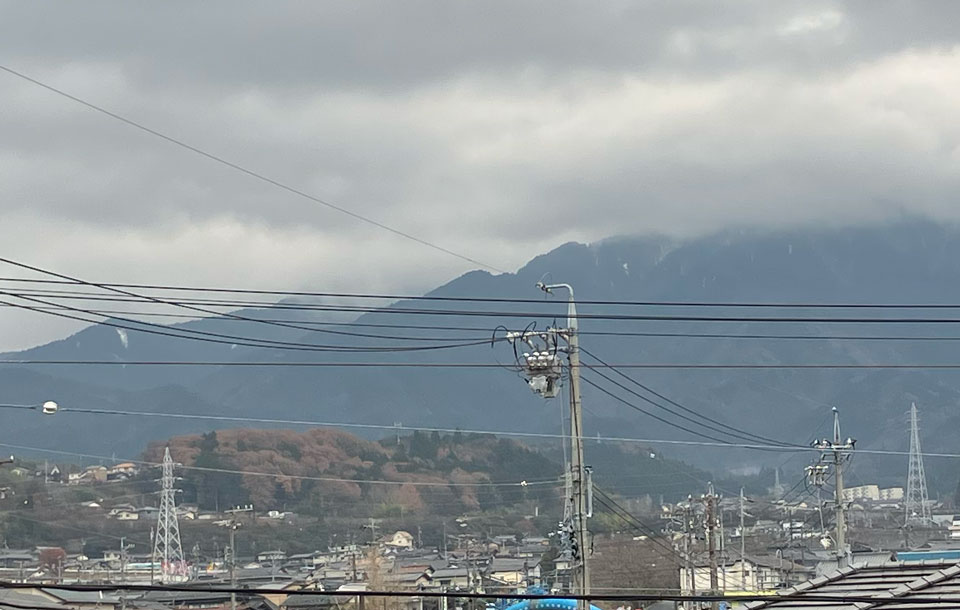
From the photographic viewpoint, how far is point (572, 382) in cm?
2923

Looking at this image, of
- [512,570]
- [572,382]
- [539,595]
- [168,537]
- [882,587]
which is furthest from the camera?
[168,537]

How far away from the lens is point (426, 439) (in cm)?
12256

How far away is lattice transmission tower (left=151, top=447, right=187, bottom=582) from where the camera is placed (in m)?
81.3

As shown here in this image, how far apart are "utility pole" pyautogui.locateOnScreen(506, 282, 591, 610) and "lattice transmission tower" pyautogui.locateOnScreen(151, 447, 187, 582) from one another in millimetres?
52787

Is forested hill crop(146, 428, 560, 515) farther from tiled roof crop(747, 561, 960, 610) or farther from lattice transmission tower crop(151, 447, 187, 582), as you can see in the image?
tiled roof crop(747, 561, 960, 610)

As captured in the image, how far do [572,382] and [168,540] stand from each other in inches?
2514

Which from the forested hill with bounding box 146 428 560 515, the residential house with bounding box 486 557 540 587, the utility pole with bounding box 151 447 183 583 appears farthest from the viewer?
the forested hill with bounding box 146 428 560 515

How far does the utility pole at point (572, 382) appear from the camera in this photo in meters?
28.7

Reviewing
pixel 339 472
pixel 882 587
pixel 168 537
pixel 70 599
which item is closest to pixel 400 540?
pixel 339 472

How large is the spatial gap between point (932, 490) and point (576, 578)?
595ft

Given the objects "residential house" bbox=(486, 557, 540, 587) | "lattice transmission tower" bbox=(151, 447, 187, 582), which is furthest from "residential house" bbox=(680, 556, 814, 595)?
"lattice transmission tower" bbox=(151, 447, 187, 582)

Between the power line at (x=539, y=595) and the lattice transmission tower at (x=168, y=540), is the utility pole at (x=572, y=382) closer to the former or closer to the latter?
the power line at (x=539, y=595)

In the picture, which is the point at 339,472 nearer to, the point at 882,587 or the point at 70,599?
the point at 70,599

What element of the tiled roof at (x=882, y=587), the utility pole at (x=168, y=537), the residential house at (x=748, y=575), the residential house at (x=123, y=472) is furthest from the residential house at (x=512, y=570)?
the tiled roof at (x=882, y=587)
